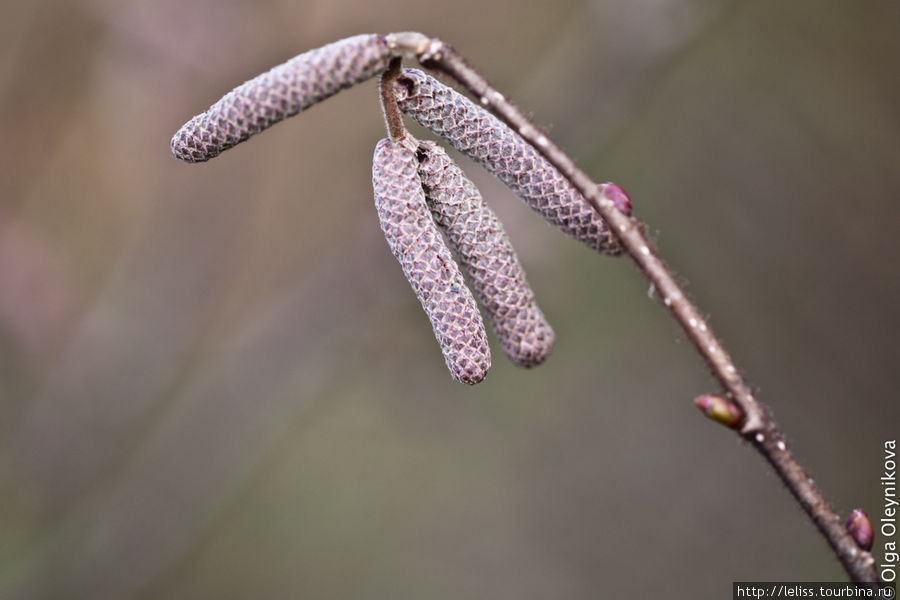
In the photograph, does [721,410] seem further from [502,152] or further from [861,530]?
[502,152]

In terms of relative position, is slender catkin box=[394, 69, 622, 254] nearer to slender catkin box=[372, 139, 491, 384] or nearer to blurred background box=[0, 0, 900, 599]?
slender catkin box=[372, 139, 491, 384]

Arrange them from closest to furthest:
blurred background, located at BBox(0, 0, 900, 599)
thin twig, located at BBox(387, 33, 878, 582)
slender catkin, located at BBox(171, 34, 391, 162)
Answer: slender catkin, located at BBox(171, 34, 391, 162), thin twig, located at BBox(387, 33, 878, 582), blurred background, located at BBox(0, 0, 900, 599)

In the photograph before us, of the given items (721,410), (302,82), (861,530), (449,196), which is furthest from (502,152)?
(861,530)

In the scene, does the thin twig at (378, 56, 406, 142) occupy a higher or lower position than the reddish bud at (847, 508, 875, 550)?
higher

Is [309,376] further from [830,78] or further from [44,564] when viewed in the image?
[830,78]

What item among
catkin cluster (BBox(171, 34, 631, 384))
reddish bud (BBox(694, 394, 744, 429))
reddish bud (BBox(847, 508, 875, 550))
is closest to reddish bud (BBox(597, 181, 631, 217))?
catkin cluster (BBox(171, 34, 631, 384))

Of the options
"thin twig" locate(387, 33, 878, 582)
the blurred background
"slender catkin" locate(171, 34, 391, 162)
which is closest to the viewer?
"slender catkin" locate(171, 34, 391, 162)

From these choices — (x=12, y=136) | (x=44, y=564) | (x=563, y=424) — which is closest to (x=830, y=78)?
(x=563, y=424)
